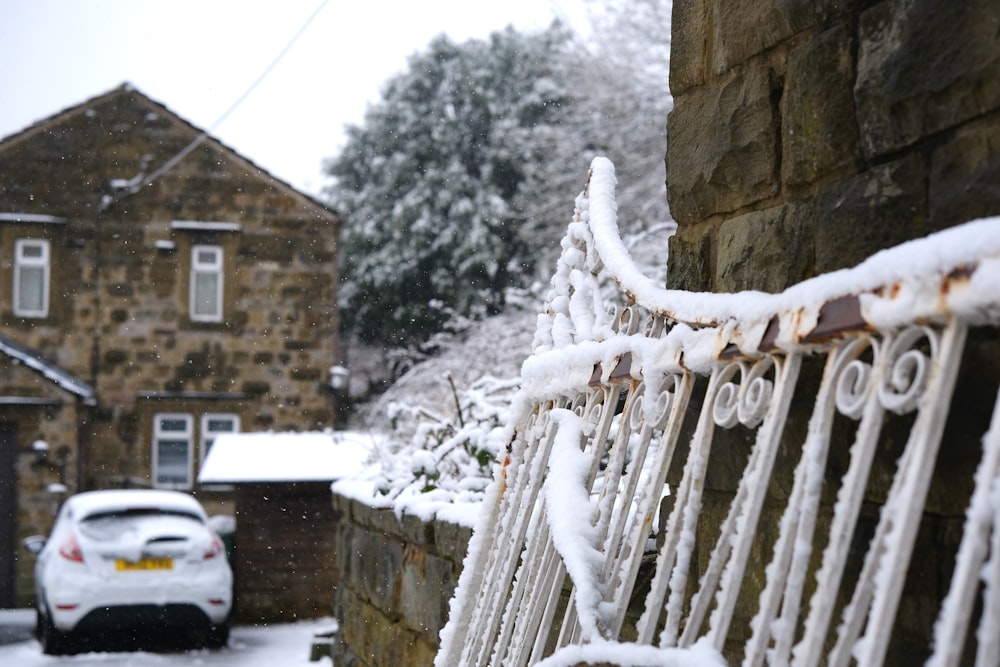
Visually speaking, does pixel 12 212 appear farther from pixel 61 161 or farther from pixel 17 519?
pixel 17 519

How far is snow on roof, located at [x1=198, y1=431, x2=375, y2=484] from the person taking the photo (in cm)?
1155

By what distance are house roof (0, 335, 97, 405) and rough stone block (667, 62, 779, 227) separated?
50.0ft

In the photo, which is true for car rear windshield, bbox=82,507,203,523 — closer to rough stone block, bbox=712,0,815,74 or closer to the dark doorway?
the dark doorway

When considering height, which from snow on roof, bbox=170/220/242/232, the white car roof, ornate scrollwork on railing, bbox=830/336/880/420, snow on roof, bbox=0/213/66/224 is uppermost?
ornate scrollwork on railing, bbox=830/336/880/420

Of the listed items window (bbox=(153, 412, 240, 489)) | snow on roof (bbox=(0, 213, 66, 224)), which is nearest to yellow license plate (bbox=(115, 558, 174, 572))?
window (bbox=(153, 412, 240, 489))

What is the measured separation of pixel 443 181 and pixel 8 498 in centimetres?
1267

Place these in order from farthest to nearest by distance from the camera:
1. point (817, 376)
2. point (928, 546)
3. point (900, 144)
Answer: point (817, 376) < point (900, 144) < point (928, 546)

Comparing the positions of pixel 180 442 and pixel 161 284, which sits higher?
pixel 161 284

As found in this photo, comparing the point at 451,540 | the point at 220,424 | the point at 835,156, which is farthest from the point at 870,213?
the point at 220,424

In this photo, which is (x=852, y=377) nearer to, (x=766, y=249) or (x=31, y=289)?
(x=766, y=249)

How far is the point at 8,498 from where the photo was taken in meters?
16.1

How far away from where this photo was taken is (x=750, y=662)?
1.52 meters

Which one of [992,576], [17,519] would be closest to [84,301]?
[17,519]

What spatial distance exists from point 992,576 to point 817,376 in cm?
62
